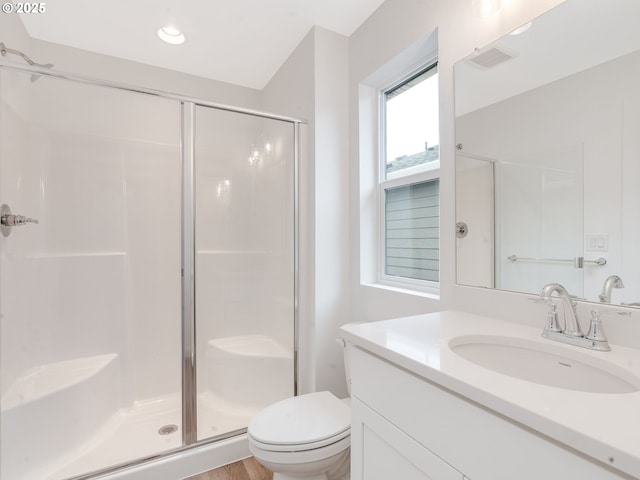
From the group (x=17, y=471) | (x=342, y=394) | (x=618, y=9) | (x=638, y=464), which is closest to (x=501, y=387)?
(x=638, y=464)

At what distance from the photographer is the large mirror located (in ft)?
2.81

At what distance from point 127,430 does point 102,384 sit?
0.30 m

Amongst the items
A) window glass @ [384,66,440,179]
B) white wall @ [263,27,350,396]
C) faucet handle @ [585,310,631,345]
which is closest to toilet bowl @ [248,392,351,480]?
white wall @ [263,27,350,396]

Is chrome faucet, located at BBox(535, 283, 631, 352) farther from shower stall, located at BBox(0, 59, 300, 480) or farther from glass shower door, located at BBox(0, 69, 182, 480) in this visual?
glass shower door, located at BBox(0, 69, 182, 480)

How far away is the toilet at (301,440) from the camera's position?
1160 mm

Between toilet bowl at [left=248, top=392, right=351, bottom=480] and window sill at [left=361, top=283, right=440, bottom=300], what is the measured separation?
0.60 metres

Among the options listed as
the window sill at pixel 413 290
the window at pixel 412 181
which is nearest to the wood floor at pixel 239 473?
the window sill at pixel 413 290

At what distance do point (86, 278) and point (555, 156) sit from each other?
2373 millimetres

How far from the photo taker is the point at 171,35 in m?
1.93

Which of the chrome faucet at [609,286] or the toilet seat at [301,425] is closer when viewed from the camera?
the chrome faucet at [609,286]

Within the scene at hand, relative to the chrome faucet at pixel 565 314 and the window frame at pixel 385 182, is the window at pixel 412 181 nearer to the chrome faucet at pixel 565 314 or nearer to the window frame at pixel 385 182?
the window frame at pixel 385 182

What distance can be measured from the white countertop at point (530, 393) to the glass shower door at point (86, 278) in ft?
4.75

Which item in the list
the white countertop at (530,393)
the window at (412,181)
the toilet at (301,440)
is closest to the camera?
the white countertop at (530,393)

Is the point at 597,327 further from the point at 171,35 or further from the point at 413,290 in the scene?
the point at 171,35
